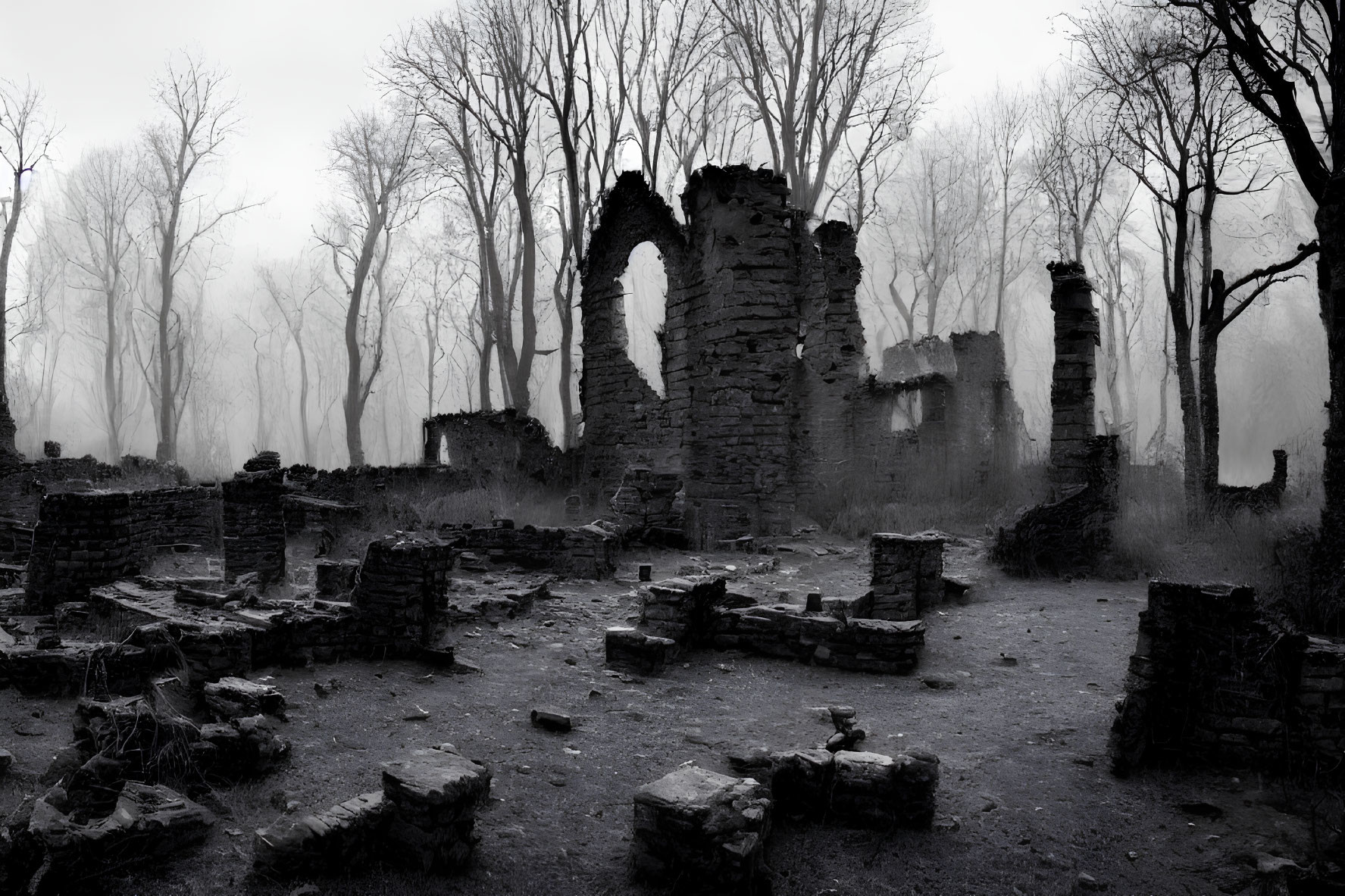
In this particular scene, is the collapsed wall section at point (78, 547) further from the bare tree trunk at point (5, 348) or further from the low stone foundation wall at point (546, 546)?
the bare tree trunk at point (5, 348)

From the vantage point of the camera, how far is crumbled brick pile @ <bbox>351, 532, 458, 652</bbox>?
255 inches

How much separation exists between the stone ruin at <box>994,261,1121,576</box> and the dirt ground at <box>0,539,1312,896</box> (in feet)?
8.35

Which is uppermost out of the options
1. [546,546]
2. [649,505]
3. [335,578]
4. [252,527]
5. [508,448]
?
[508,448]

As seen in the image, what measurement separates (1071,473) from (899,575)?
461cm

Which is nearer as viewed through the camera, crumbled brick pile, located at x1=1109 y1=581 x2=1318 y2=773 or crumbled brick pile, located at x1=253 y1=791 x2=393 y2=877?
crumbled brick pile, located at x1=253 y1=791 x2=393 y2=877

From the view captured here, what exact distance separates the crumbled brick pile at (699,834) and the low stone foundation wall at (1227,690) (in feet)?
7.85

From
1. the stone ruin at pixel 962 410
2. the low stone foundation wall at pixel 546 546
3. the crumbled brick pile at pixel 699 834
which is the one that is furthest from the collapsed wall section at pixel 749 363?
the crumbled brick pile at pixel 699 834

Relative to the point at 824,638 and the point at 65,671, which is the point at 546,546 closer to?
the point at 824,638

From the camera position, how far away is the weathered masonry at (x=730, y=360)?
44.9ft

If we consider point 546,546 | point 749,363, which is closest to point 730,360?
point 749,363

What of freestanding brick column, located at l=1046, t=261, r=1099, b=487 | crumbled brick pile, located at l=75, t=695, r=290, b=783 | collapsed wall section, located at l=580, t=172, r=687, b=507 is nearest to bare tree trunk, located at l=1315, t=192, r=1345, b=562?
freestanding brick column, located at l=1046, t=261, r=1099, b=487

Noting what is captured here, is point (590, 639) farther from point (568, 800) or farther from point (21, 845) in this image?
point (21, 845)

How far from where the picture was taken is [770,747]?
4.73 m

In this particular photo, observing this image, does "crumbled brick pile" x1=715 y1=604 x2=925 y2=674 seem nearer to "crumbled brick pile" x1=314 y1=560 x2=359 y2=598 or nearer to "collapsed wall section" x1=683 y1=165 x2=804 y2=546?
"crumbled brick pile" x1=314 y1=560 x2=359 y2=598
